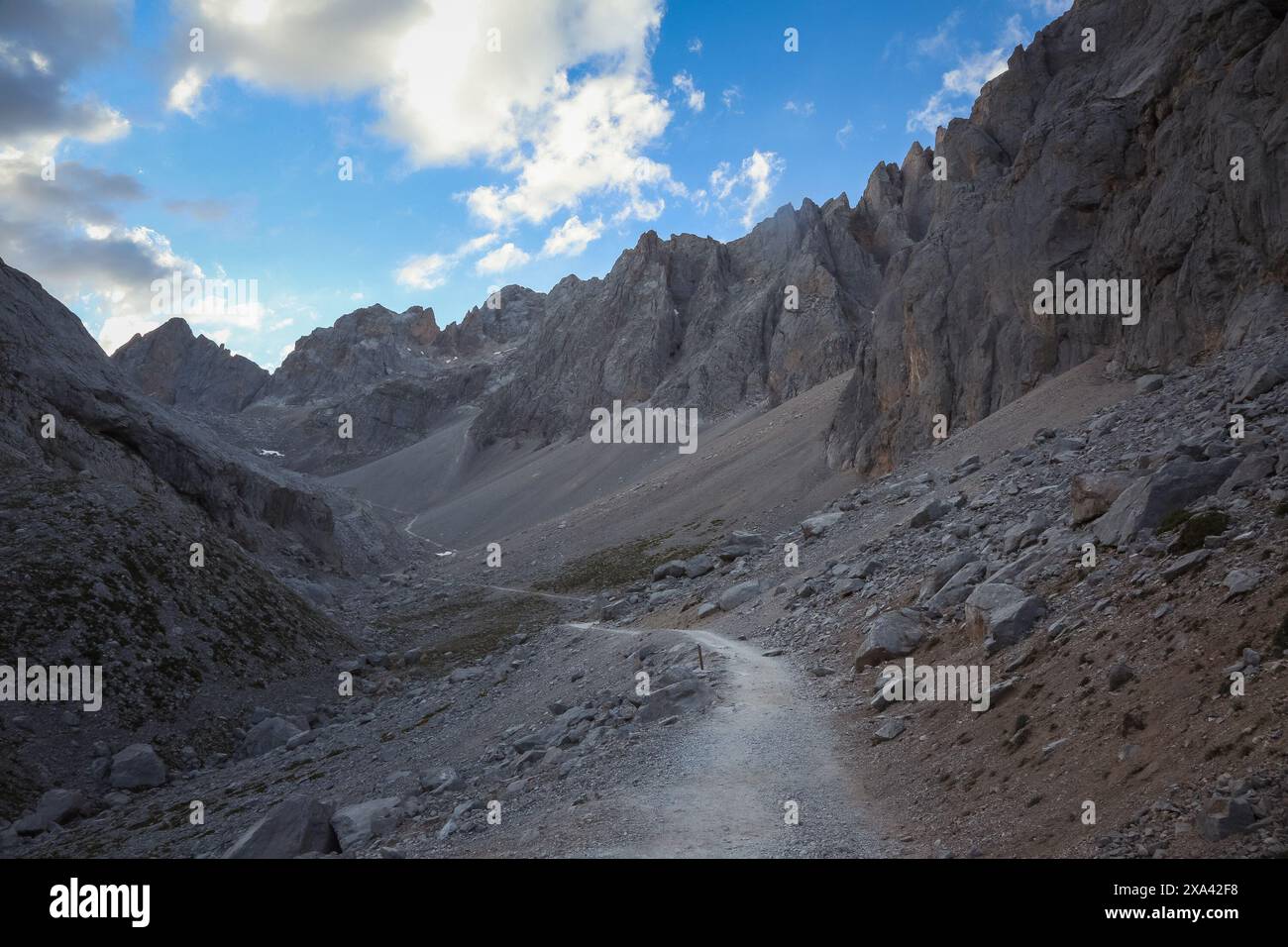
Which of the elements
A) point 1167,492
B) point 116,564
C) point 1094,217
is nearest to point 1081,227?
point 1094,217

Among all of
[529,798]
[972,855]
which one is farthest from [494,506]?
[972,855]

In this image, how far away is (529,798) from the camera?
57.0 feet

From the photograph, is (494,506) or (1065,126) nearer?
(1065,126)

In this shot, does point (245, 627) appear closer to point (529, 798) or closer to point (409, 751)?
point (409, 751)

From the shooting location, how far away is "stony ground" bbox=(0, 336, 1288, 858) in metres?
11.1

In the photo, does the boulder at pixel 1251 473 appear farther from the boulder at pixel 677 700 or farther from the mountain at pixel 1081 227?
the mountain at pixel 1081 227

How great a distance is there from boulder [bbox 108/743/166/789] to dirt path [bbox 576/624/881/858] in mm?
18908

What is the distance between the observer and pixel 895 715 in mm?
17953

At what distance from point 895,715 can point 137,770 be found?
2406 centimetres

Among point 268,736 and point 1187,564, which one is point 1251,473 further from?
point 268,736

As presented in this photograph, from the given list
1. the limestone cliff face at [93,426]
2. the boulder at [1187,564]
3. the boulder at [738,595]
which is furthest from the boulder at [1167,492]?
the limestone cliff face at [93,426]

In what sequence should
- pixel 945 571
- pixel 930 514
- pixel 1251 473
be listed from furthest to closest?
1. pixel 930 514
2. pixel 945 571
3. pixel 1251 473

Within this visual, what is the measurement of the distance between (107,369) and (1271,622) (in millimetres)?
66720

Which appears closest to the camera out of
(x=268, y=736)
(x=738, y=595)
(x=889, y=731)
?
(x=889, y=731)
